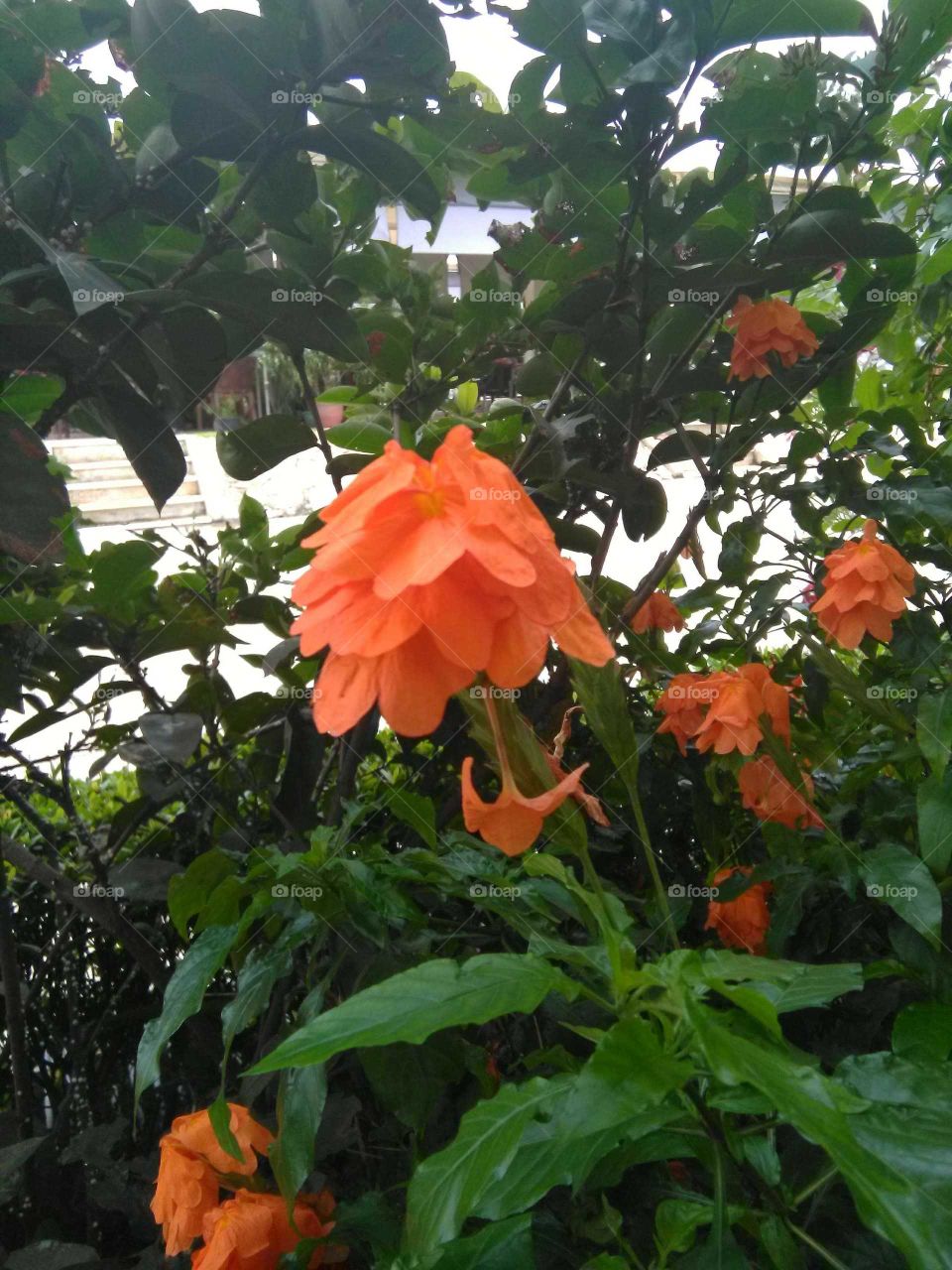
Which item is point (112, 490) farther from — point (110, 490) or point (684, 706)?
point (684, 706)

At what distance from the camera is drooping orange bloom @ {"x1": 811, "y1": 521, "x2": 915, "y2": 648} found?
0.81 meters

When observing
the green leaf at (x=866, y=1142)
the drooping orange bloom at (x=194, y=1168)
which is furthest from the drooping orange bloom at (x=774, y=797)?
the drooping orange bloom at (x=194, y=1168)

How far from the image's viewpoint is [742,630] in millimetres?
1026

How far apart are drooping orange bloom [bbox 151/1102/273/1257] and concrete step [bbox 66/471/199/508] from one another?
0.89 meters

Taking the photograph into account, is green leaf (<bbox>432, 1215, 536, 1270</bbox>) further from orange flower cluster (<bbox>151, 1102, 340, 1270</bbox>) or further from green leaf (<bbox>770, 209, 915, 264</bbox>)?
green leaf (<bbox>770, 209, 915, 264</bbox>)

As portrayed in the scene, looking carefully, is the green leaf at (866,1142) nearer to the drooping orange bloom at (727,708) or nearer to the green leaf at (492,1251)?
the green leaf at (492,1251)

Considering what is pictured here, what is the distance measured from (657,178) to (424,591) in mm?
731

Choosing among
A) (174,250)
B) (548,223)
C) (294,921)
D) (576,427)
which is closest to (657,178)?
(548,223)

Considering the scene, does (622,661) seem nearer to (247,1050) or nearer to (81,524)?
(247,1050)

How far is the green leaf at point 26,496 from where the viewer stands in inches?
27.1

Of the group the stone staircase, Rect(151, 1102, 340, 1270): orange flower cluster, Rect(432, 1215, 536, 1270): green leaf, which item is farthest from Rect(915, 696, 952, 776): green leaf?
the stone staircase

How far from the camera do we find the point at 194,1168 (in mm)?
680

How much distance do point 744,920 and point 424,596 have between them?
0.61 m

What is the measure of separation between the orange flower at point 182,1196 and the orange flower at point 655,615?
2.12 feet
